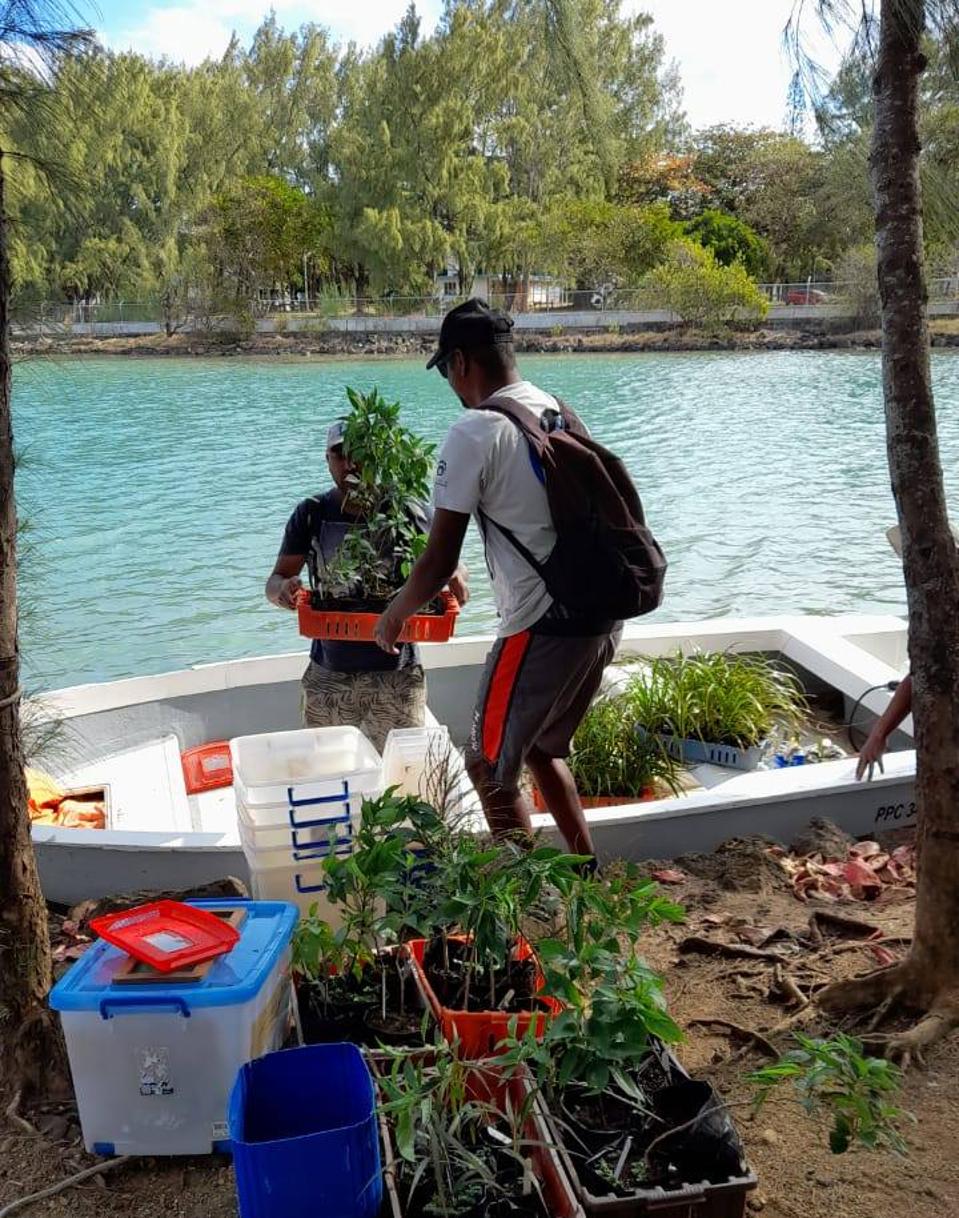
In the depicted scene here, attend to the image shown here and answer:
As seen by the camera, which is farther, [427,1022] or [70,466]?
[70,466]

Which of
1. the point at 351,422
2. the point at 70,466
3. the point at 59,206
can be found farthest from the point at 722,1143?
the point at 70,466

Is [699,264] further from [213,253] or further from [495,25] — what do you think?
[495,25]

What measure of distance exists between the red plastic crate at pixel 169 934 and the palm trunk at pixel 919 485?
5.55ft

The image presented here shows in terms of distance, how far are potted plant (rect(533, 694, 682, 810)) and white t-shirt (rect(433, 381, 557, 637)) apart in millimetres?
1993

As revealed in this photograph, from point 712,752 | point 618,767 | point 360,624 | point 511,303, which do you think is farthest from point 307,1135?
point 511,303

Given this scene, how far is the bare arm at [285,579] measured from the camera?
4297 millimetres

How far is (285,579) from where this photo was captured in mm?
4344

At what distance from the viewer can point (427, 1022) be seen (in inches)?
90.2

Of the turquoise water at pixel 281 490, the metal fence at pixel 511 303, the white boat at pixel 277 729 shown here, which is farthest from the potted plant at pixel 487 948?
the metal fence at pixel 511 303

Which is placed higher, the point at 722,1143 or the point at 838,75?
the point at 838,75

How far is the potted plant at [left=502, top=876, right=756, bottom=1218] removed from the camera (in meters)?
1.93

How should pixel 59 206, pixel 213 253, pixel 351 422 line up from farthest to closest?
1. pixel 213 253
2. pixel 351 422
3. pixel 59 206

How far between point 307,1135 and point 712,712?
144 inches

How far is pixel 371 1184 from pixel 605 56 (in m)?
2.81
